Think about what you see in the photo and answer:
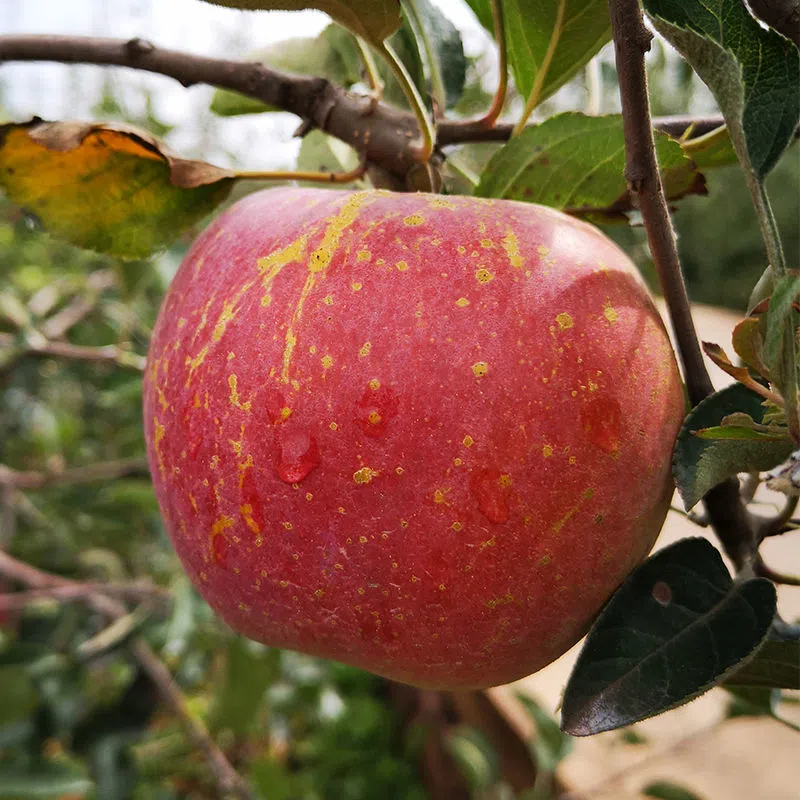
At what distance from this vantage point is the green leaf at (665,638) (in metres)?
0.32

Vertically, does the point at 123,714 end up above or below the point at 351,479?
below

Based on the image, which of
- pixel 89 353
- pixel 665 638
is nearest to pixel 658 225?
pixel 665 638

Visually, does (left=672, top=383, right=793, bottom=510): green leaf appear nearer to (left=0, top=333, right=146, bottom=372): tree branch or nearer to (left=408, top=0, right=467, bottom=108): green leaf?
(left=408, top=0, right=467, bottom=108): green leaf

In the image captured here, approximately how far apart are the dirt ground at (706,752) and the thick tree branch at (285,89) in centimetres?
62

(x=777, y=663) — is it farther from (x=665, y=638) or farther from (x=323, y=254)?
(x=323, y=254)

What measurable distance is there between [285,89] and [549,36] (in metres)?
Result: 0.15

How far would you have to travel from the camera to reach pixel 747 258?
573 centimetres

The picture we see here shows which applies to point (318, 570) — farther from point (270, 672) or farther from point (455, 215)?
point (270, 672)

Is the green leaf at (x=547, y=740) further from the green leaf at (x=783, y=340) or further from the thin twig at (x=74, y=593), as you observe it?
the green leaf at (x=783, y=340)

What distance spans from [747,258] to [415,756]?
476 cm

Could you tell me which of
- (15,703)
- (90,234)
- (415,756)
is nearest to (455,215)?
(90,234)

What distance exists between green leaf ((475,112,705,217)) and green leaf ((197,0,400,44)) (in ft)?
0.29

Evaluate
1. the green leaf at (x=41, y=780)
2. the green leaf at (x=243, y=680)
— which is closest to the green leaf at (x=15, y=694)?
the green leaf at (x=41, y=780)

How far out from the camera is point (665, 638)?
0.34 meters
